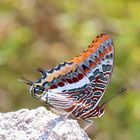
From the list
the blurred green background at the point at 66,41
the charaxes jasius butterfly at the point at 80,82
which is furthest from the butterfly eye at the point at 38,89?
the blurred green background at the point at 66,41

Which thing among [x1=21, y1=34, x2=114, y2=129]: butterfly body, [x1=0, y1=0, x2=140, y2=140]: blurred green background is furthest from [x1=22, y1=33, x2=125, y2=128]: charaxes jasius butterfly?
[x1=0, y1=0, x2=140, y2=140]: blurred green background

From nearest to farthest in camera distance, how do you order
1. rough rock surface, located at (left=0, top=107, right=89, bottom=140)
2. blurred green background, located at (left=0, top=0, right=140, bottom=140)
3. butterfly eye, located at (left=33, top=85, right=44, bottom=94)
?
rough rock surface, located at (left=0, top=107, right=89, bottom=140), butterfly eye, located at (left=33, top=85, right=44, bottom=94), blurred green background, located at (left=0, top=0, right=140, bottom=140)

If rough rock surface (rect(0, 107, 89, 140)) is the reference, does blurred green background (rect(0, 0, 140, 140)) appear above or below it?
below

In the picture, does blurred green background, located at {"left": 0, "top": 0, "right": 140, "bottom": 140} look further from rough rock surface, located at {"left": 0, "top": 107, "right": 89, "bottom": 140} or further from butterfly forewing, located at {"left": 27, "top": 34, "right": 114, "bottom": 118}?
rough rock surface, located at {"left": 0, "top": 107, "right": 89, "bottom": 140}

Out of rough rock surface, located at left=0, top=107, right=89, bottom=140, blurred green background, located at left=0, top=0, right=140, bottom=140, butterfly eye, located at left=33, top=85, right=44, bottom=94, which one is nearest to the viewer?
rough rock surface, located at left=0, top=107, right=89, bottom=140

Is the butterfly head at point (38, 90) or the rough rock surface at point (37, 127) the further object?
the butterfly head at point (38, 90)

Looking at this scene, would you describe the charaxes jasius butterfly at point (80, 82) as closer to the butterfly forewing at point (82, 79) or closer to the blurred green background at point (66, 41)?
the butterfly forewing at point (82, 79)

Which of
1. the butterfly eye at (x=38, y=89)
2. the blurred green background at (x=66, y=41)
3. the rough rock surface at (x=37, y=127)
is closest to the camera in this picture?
the rough rock surface at (x=37, y=127)

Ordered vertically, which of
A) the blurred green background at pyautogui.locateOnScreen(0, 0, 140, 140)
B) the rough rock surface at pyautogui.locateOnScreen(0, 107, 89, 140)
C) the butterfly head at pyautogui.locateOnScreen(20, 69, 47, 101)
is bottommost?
the blurred green background at pyautogui.locateOnScreen(0, 0, 140, 140)
